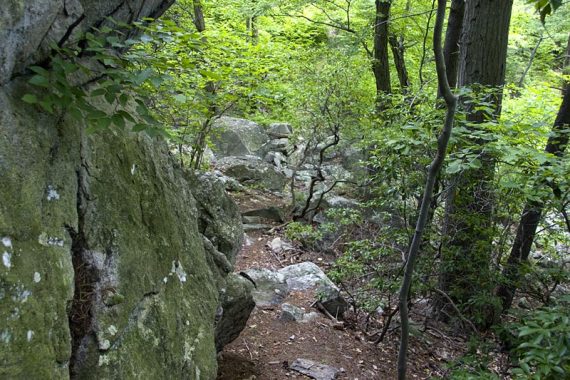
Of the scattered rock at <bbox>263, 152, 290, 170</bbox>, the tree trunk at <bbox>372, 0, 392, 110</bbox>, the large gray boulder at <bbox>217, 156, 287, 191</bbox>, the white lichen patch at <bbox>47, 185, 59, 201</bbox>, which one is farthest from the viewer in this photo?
the scattered rock at <bbox>263, 152, 290, 170</bbox>

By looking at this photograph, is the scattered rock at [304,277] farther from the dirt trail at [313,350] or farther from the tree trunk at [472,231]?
the tree trunk at [472,231]

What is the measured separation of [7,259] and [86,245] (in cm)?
52

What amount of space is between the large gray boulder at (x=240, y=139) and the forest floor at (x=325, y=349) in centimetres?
864

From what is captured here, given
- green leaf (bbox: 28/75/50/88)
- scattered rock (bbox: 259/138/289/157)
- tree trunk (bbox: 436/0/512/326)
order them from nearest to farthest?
green leaf (bbox: 28/75/50/88), tree trunk (bbox: 436/0/512/326), scattered rock (bbox: 259/138/289/157)

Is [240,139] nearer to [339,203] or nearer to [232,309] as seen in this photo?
[339,203]

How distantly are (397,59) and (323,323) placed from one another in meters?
8.20

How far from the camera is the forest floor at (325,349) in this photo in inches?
177

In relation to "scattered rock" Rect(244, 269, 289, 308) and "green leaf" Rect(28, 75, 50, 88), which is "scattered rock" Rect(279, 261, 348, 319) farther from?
"green leaf" Rect(28, 75, 50, 88)

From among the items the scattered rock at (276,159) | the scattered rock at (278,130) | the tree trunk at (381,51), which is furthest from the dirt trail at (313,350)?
the scattered rock at (278,130)

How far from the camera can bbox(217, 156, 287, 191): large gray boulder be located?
1202cm

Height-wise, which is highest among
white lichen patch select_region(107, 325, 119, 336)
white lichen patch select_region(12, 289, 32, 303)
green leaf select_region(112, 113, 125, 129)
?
green leaf select_region(112, 113, 125, 129)

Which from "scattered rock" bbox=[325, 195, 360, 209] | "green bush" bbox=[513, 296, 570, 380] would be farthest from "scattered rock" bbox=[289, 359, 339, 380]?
"scattered rock" bbox=[325, 195, 360, 209]

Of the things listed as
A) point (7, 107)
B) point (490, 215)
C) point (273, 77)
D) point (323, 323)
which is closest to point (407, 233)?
point (490, 215)

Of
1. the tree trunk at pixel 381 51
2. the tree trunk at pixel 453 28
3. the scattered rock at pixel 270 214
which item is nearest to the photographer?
the tree trunk at pixel 453 28
